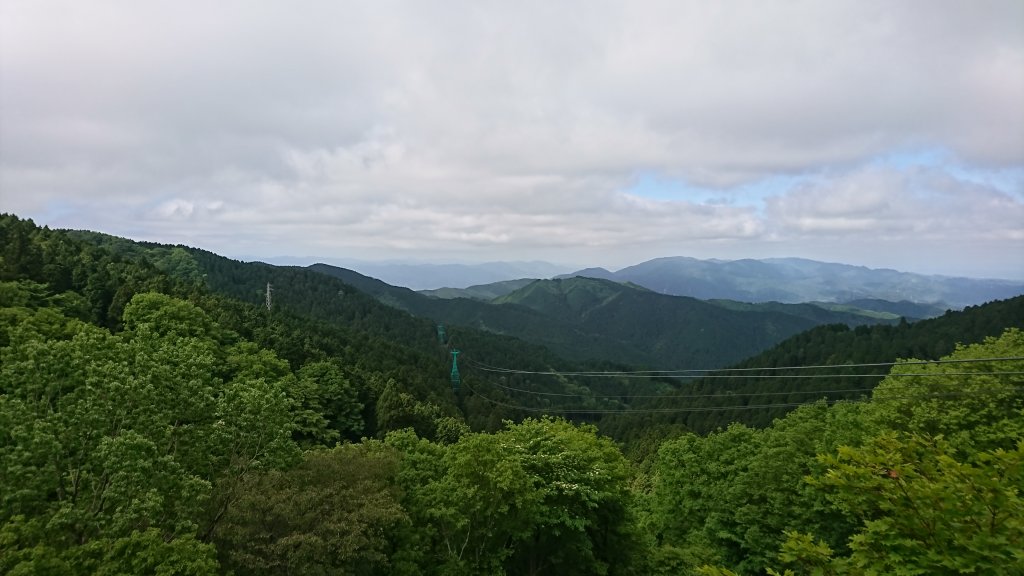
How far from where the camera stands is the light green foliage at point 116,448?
14.2 meters

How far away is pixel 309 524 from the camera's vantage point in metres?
17.6

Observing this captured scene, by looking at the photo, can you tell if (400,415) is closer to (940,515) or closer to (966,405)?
(966,405)

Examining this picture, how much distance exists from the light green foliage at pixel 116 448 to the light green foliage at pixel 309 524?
4.52 feet

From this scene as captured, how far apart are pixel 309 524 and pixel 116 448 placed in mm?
6231

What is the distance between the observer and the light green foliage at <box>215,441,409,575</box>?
53.4 feet

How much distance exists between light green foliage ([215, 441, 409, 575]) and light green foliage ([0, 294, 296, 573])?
54.3 inches

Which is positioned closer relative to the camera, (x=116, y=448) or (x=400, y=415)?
(x=116, y=448)

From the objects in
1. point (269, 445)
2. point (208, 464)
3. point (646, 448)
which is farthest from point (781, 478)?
point (646, 448)

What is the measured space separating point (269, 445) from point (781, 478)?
2745 cm

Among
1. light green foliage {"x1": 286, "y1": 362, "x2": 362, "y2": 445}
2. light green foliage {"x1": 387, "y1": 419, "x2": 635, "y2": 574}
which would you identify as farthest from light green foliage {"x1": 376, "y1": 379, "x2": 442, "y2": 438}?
light green foliage {"x1": 387, "y1": 419, "x2": 635, "y2": 574}

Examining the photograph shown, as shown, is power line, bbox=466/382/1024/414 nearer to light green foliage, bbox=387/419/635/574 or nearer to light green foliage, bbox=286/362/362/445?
light green foliage, bbox=387/419/635/574

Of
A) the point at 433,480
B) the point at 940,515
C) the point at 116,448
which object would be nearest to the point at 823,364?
the point at 433,480

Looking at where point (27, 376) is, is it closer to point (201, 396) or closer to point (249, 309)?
point (201, 396)

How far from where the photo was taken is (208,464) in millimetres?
20109
